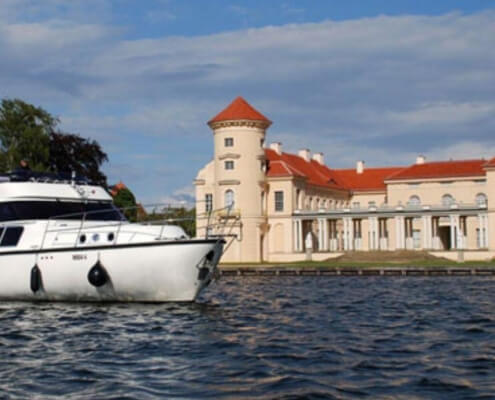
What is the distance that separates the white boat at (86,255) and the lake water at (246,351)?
1.79ft

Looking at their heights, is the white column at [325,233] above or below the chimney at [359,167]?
below

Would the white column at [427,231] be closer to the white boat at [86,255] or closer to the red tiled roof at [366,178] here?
the red tiled roof at [366,178]

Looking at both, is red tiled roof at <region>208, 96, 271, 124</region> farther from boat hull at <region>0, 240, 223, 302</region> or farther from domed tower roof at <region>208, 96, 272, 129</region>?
boat hull at <region>0, 240, 223, 302</region>

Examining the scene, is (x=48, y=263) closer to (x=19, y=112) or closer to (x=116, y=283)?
(x=116, y=283)

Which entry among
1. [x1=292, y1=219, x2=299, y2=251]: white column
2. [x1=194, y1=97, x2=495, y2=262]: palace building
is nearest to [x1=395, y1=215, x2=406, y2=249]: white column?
[x1=194, y1=97, x2=495, y2=262]: palace building

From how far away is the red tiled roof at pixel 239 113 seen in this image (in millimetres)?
78500

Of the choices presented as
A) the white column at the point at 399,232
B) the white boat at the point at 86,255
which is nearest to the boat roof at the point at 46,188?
the white boat at the point at 86,255

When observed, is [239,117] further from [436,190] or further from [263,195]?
[436,190]

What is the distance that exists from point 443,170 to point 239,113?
2323 centimetres

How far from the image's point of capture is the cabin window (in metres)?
25.7

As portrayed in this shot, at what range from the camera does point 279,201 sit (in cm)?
8206

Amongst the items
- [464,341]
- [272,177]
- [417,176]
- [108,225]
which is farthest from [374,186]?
[464,341]

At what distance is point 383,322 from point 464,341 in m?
3.94

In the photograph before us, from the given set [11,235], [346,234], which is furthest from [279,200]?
[11,235]
